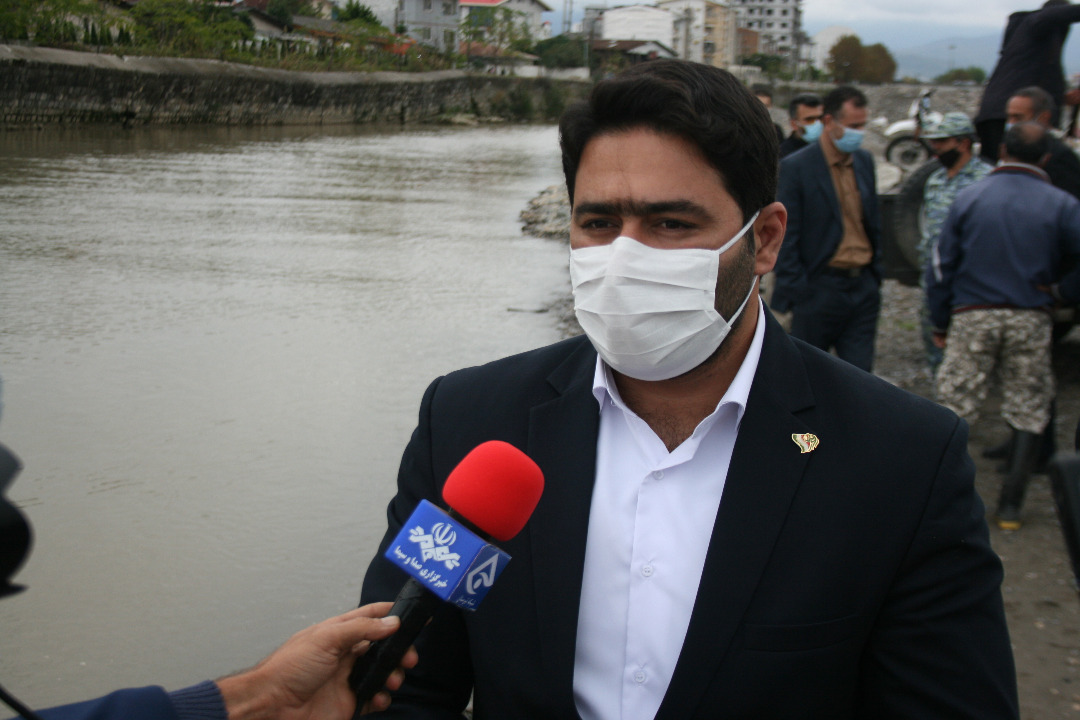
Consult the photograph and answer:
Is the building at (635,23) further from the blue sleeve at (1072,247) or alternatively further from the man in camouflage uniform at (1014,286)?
the blue sleeve at (1072,247)

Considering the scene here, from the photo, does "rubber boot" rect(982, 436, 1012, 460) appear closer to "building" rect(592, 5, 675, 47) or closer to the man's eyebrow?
the man's eyebrow

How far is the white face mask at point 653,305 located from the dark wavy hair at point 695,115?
0.49ft

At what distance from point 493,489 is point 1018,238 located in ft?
12.8

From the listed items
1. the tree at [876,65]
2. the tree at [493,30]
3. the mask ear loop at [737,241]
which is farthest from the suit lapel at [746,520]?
the tree at [876,65]

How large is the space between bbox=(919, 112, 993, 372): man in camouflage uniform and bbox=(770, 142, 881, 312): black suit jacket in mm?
567

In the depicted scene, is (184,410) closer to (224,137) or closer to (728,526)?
(728,526)

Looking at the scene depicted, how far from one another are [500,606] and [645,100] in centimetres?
100

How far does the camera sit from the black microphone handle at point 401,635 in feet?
5.08

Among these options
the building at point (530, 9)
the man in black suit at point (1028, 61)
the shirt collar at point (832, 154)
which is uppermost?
the building at point (530, 9)

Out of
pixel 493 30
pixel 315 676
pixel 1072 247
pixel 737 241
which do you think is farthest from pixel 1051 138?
pixel 493 30

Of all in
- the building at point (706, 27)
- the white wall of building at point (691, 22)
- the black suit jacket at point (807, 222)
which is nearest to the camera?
the black suit jacket at point (807, 222)

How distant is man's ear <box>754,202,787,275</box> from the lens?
2.16 metres

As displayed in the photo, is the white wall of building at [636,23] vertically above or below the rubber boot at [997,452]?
above

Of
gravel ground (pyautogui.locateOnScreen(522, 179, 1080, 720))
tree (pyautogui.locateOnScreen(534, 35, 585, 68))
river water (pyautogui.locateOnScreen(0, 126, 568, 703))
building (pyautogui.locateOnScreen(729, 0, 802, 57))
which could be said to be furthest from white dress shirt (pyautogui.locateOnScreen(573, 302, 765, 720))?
building (pyautogui.locateOnScreen(729, 0, 802, 57))
